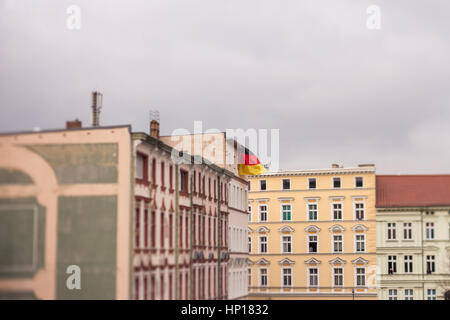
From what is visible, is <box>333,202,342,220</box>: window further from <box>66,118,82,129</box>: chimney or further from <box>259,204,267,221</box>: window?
<box>66,118,82,129</box>: chimney

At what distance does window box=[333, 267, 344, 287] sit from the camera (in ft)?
281

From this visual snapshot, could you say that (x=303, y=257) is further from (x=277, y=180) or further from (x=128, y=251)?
(x=128, y=251)

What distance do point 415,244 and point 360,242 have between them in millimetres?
6345

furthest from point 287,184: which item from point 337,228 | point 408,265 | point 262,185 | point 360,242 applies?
point 408,265

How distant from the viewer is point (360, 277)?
8519 centimetres

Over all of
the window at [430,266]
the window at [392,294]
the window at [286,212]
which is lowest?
the window at [392,294]

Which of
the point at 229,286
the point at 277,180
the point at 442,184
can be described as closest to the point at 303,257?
the point at 277,180

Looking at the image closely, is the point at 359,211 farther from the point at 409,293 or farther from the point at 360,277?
the point at 409,293

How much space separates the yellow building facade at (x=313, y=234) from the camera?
85.4m

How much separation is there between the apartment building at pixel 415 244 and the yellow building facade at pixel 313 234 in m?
1.46

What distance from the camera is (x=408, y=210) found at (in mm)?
84312

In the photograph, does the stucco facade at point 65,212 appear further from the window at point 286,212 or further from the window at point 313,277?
the window at point 286,212

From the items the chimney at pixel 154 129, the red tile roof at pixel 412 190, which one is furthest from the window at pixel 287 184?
the chimney at pixel 154 129

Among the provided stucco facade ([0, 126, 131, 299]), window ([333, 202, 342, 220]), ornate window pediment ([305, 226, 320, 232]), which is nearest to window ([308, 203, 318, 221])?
ornate window pediment ([305, 226, 320, 232])
